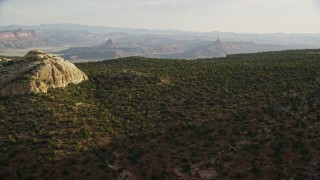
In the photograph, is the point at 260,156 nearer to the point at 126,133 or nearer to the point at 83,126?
the point at 126,133

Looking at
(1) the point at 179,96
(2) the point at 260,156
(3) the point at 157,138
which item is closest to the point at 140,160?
(3) the point at 157,138

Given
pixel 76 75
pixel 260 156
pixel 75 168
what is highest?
pixel 76 75

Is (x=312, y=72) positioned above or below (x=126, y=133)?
above

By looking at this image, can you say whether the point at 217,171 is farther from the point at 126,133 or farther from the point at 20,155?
the point at 20,155

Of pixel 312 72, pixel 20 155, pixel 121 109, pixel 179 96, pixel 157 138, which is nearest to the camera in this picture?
pixel 20 155

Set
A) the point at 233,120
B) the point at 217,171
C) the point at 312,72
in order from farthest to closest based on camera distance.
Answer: the point at 312,72
the point at 233,120
the point at 217,171

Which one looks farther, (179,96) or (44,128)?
(179,96)
